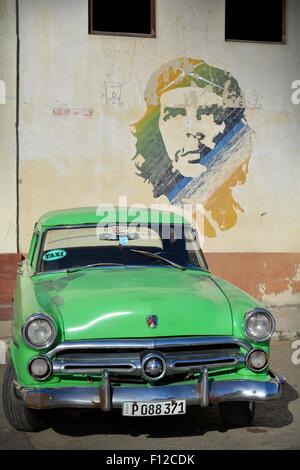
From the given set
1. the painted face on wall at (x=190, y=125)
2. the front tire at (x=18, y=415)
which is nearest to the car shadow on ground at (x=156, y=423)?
the front tire at (x=18, y=415)

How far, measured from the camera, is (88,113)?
1040 cm

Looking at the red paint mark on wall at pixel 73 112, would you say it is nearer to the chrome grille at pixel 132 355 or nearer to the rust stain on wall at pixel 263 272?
the rust stain on wall at pixel 263 272

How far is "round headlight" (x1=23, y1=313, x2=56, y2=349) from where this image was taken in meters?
4.92

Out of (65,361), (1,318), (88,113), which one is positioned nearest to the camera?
(65,361)

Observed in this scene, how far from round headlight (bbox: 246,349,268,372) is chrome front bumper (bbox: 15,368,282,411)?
126 mm

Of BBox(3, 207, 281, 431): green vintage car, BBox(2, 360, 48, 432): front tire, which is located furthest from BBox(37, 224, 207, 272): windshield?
BBox(2, 360, 48, 432): front tire

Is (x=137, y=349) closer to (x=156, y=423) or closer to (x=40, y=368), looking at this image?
(x=40, y=368)

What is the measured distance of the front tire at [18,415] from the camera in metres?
5.30

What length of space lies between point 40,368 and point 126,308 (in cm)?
66

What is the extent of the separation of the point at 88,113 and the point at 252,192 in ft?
8.23

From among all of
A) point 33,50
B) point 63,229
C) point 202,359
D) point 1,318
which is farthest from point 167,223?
point 33,50

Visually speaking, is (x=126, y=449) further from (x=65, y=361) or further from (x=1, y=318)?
(x=1, y=318)

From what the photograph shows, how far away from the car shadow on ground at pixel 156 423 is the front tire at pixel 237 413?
0.06m

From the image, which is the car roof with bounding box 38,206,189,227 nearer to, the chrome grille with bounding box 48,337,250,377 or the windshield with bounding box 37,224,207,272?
the windshield with bounding box 37,224,207,272
